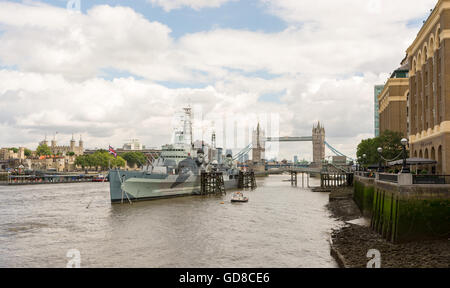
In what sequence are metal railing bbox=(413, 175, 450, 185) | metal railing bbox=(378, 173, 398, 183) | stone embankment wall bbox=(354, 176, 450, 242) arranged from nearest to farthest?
stone embankment wall bbox=(354, 176, 450, 242) < metal railing bbox=(413, 175, 450, 185) < metal railing bbox=(378, 173, 398, 183)

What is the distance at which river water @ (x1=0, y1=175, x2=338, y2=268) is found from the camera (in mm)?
21969

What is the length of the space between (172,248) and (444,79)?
2598 cm

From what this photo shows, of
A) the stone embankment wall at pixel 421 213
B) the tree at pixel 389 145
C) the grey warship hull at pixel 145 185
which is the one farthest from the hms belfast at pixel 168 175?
the stone embankment wall at pixel 421 213

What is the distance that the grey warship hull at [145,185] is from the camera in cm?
5109

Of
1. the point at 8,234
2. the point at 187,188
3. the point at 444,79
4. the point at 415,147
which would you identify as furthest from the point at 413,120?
the point at 8,234

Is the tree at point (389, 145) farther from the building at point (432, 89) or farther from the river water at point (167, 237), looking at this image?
the river water at point (167, 237)

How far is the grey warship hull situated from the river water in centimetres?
612

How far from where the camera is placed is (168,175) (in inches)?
2320

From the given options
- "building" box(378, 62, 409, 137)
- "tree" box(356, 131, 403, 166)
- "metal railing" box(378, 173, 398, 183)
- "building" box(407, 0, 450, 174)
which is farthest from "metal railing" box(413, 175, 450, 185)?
"building" box(378, 62, 409, 137)

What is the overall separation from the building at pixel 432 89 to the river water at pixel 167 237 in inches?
466

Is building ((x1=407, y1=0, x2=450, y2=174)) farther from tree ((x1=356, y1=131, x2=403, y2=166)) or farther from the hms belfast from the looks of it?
the hms belfast

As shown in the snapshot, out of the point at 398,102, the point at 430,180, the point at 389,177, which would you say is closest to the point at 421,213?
the point at 430,180
